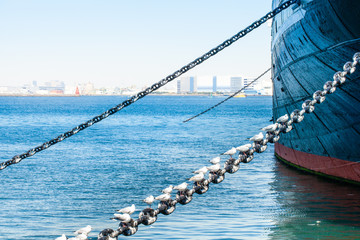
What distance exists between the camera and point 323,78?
14.6m

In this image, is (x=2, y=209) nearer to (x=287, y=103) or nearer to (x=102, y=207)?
(x=102, y=207)

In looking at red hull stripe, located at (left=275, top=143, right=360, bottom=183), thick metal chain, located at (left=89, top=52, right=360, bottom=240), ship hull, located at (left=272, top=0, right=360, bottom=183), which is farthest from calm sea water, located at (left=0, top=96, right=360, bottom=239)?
thick metal chain, located at (left=89, top=52, right=360, bottom=240)

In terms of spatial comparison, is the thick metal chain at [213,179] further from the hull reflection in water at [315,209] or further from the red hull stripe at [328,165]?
the red hull stripe at [328,165]

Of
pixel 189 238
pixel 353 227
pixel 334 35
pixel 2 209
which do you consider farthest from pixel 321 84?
pixel 2 209

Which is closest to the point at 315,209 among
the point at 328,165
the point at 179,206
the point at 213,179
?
the point at 328,165

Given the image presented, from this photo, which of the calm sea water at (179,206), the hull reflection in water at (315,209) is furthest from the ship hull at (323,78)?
the calm sea water at (179,206)

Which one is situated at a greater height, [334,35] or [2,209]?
[334,35]

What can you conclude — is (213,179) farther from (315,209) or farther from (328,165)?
(315,209)

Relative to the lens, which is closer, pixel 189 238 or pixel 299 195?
pixel 189 238

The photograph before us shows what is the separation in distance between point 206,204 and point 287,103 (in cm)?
457

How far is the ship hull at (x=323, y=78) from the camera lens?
1285 cm

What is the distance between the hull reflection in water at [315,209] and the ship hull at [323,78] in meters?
0.84

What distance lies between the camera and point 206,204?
18750 millimetres

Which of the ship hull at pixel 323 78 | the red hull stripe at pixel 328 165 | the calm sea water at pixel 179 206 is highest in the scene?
the ship hull at pixel 323 78
